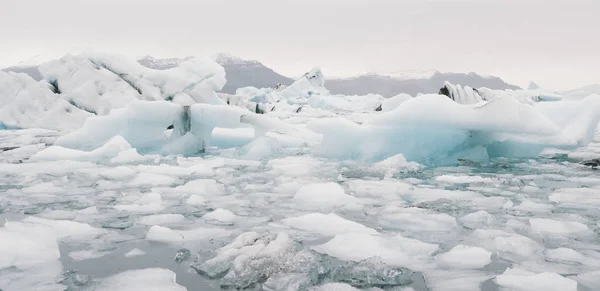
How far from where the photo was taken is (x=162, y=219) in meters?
3.14

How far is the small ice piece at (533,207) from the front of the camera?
3464 mm

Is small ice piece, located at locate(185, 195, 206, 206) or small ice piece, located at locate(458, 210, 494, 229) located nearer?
small ice piece, located at locate(458, 210, 494, 229)

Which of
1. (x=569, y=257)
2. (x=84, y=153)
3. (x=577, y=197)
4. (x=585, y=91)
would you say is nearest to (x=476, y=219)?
(x=569, y=257)

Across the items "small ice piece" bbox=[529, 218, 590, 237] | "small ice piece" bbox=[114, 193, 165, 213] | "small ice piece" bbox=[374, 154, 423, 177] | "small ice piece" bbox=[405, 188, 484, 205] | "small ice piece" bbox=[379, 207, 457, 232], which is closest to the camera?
"small ice piece" bbox=[529, 218, 590, 237]

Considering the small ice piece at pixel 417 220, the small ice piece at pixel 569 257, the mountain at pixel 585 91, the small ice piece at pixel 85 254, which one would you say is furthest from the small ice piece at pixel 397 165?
the mountain at pixel 585 91

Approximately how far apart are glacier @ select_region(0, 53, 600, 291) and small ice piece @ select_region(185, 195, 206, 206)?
1.0 inches

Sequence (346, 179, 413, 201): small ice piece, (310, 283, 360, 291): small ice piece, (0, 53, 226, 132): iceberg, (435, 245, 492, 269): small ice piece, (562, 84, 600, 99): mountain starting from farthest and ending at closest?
(562, 84, 600, 99): mountain → (0, 53, 226, 132): iceberg → (346, 179, 413, 201): small ice piece → (435, 245, 492, 269): small ice piece → (310, 283, 360, 291): small ice piece

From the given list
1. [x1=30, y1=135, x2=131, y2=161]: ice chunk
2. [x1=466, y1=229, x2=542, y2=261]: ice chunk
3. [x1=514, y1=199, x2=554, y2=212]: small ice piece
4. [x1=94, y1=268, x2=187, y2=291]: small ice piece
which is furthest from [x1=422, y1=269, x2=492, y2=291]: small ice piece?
[x1=30, y1=135, x2=131, y2=161]: ice chunk

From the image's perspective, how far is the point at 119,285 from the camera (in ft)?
6.56

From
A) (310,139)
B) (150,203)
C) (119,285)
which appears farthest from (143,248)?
(310,139)

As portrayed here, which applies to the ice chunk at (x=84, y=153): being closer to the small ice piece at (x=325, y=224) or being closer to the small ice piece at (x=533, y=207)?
the small ice piece at (x=325, y=224)

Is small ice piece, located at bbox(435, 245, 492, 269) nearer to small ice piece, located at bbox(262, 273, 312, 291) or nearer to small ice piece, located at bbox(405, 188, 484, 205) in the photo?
small ice piece, located at bbox(262, 273, 312, 291)

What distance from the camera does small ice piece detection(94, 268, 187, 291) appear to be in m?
1.97

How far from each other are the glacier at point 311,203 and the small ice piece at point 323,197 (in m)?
0.02
